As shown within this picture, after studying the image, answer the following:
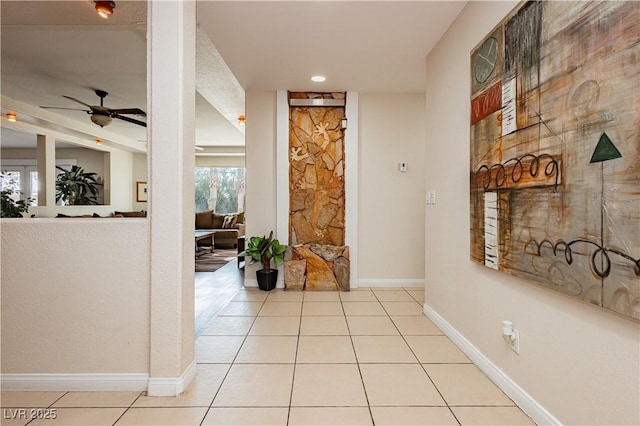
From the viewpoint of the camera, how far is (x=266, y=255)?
12.9 ft

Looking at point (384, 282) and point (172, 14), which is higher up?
A: point (172, 14)

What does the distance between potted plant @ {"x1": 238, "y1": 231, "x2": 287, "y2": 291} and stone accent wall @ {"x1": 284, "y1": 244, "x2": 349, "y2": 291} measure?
6.0 inches

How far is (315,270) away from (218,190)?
249 inches

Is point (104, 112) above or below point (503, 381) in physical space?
above

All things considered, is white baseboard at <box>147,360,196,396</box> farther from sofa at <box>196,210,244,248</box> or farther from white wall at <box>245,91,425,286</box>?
sofa at <box>196,210,244,248</box>

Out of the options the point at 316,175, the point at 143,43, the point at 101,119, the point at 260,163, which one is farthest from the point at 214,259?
the point at 143,43

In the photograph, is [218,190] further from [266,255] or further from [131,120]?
[131,120]

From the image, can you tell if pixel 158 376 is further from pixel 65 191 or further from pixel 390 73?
pixel 390 73

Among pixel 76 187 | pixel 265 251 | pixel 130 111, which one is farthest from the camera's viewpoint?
pixel 265 251

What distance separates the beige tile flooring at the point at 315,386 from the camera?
5.18ft

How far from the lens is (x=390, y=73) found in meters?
3.48

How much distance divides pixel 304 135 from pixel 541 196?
3076mm

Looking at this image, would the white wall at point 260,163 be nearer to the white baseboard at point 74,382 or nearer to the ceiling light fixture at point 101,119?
the ceiling light fixture at point 101,119

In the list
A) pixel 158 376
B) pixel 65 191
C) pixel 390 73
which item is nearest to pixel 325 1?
pixel 390 73
